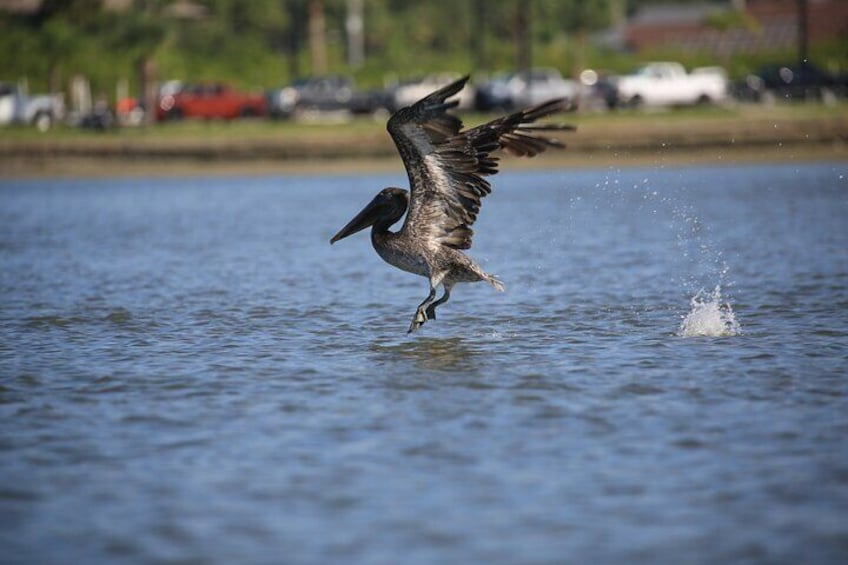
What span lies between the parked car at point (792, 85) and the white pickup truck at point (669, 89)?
3.49ft

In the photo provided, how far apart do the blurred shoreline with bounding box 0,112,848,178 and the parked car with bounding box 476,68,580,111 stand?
599cm

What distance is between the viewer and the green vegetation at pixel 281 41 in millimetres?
47219

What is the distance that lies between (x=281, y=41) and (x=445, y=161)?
6894 centimetres

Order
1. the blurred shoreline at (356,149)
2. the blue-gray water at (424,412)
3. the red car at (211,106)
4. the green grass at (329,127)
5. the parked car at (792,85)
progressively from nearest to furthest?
the blue-gray water at (424,412)
the blurred shoreline at (356,149)
the green grass at (329,127)
the parked car at (792,85)
the red car at (211,106)

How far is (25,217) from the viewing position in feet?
86.2

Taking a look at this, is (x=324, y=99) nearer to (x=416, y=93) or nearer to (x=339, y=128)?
(x=416, y=93)

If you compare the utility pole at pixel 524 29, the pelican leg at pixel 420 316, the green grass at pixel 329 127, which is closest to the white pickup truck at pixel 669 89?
the green grass at pixel 329 127

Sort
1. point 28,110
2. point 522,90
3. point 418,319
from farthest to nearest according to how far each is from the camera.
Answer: point 522,90, point 28,110, point 418,319

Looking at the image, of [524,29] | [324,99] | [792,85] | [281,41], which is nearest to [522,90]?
[324,99]

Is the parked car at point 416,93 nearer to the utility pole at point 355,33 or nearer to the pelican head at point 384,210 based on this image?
the utility pole at point 355,33

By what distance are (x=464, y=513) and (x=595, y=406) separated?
2.22 m

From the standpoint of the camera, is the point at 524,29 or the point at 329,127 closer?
the point at 329,127

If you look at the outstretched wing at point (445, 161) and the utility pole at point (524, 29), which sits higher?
the utility pole at point (524, 29)

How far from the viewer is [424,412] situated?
27.2 feet
